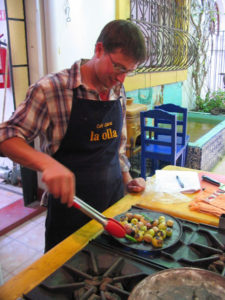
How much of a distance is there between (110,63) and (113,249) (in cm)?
70

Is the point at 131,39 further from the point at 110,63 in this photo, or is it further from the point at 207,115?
the point at 207,115

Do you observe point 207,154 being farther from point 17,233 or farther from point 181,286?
point 181,286

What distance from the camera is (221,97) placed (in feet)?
19.8

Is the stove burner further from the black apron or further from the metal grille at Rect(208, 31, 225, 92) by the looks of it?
the metal grille at Rect(208, 31, 225, 92)

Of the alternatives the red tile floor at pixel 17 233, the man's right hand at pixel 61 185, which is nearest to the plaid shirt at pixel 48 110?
the man's right hand at pixel 61 185

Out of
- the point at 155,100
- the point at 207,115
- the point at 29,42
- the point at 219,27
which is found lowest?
the point at 207,115

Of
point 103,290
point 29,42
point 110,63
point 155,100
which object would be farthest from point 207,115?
point 103,290

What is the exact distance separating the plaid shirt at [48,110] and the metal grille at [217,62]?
6211 millimetres

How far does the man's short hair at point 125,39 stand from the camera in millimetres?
1151

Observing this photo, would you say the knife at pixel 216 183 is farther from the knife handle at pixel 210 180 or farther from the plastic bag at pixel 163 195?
the plastic bag at pixel 163 195

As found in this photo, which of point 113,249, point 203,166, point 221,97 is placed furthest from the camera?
point 221,97

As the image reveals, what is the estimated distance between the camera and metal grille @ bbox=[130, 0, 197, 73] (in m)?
3.87

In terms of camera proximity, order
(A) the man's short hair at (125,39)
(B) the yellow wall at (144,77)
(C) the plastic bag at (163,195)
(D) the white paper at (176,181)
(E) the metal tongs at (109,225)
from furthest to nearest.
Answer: (B) the yellow wall at (144,77) → (D) the white paper at (176,181) → (C) the plastic bag at (163,195) → (A) the man's short hair at (125,39) → (E) the metal tongs at (109,225)

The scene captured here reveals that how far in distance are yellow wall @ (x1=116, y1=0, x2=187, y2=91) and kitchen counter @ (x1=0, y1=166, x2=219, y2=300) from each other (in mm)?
2448
